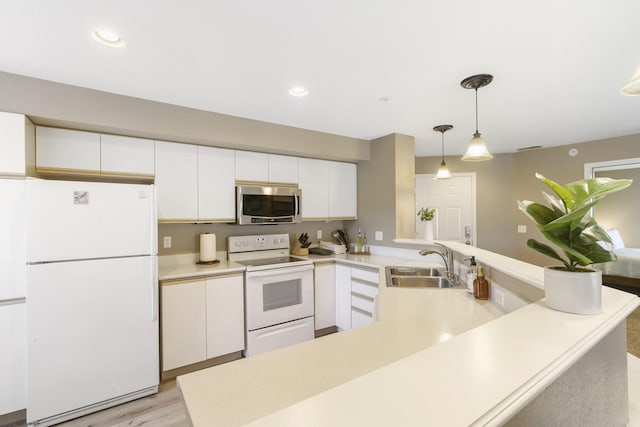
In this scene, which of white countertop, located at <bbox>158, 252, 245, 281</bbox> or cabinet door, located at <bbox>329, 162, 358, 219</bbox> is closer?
white countertop, located at <bbox>158, 252, 245, 281</bbox>

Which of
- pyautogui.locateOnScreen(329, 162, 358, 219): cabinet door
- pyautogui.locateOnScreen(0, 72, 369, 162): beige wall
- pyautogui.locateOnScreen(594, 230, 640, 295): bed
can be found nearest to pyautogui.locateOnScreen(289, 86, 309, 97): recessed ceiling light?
pyautogui.locateOnScreen(0, 72, 369, 162): beige wall

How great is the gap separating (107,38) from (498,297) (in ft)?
8.36

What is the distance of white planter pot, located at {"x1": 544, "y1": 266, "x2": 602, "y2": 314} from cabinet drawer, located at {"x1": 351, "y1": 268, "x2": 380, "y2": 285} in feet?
5.86

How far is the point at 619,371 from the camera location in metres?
0.89

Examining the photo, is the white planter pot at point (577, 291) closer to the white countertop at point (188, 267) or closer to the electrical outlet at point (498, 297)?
the electrical outlet at point (498, 297)

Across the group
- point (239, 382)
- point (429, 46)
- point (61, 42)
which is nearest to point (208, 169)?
point (61, 42)

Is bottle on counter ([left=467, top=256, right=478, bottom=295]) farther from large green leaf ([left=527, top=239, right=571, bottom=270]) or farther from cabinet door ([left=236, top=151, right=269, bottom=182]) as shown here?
cabinet door ([left=236, top=151, right=269, bottom=182])

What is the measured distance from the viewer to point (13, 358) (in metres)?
1.83

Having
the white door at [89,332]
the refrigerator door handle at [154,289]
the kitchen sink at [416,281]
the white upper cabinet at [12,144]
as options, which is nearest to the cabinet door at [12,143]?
the white upper cabinet at [12,144]

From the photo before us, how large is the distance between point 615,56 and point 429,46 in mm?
1171

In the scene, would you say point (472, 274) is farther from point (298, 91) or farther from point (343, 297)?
point (298, 91)

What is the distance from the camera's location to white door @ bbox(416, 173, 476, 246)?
4539mm

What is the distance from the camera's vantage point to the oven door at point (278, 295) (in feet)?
8.64

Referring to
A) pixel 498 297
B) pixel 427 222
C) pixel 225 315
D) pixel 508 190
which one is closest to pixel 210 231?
pixel 225 315
